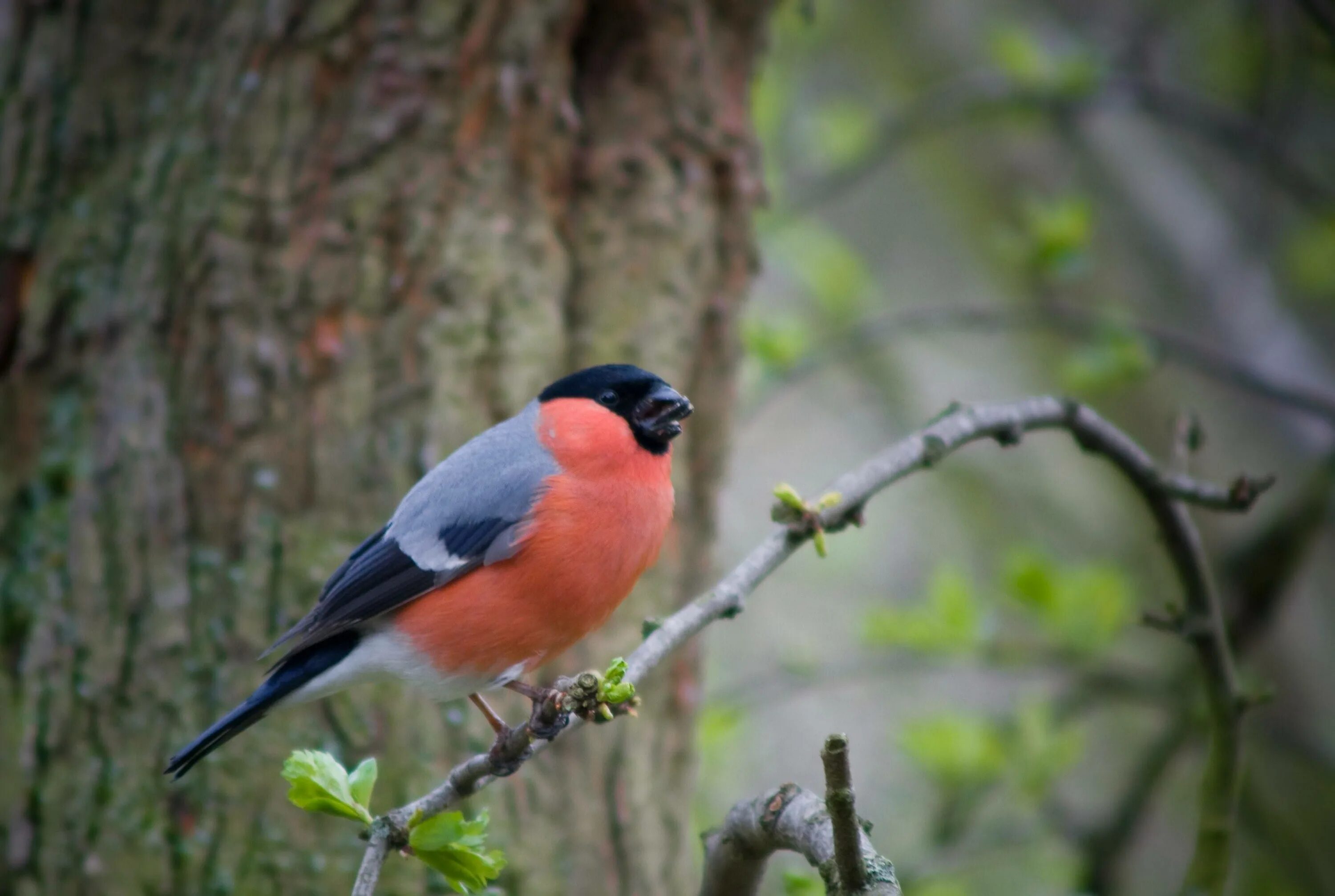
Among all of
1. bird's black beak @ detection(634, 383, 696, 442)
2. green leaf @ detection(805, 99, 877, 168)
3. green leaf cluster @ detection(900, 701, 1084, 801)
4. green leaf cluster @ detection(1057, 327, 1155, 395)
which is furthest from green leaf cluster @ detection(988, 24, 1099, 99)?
bird's black beak @ detection(634, 383, 696, 442)

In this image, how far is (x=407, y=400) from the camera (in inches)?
113

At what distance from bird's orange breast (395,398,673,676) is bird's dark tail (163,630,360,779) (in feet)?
0.48

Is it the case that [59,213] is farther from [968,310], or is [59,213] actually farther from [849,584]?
[849,584]

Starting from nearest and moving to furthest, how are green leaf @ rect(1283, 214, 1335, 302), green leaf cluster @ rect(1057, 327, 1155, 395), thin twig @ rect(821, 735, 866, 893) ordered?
thin twig @ rect(821, 735, 866, 893), green leaf cluster @ rect(1057, 327, 1155, 395), green leaf @ rect(1283, 214, 1335, 302)

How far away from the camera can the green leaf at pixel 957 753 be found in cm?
393

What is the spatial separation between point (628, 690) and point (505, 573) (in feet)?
2.58

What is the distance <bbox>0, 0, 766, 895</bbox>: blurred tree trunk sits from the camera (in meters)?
2.68

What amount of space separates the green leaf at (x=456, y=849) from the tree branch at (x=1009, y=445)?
0.06 m

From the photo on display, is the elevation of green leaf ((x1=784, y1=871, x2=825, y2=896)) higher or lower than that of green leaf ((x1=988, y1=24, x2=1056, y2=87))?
lower

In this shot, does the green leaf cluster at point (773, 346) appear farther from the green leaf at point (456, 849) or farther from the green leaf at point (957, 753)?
the green leaf at point (456, 849)

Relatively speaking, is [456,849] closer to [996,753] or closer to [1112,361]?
[996,753]

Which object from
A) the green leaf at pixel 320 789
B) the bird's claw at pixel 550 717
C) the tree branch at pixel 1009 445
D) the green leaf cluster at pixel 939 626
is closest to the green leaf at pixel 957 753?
the green leaf cluster at pixel 939 626

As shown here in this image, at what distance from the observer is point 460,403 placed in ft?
9.62

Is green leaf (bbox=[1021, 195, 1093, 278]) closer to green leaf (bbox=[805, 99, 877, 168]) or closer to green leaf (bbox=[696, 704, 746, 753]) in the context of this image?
green leaf (bbox=[805, 99, 877, 168])
